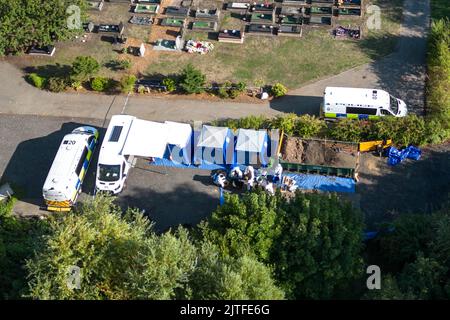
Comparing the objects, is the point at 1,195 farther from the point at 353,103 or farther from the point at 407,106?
the point at 407,106

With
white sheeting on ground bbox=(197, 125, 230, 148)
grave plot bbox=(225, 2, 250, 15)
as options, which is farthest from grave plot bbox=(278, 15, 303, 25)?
white sheeting on ground bbox=(197, 125, 230, 148)

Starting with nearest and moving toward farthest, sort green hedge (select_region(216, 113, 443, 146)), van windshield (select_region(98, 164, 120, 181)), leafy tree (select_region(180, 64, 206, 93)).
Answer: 1. van windshield (select_region(98, 164, 120, 181))
2. green hedge (select_region(216, 113, 443, 146))
3. leafy tree (select_region(180, 64, 206, 93))

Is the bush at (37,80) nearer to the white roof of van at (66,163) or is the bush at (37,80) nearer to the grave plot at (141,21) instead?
the white roof of van at (66,163)

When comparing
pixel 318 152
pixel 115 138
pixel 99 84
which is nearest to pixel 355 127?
pixel 318 152

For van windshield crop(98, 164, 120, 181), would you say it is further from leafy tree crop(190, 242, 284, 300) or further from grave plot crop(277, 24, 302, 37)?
grave plot crop(277, 24, 302, 37)

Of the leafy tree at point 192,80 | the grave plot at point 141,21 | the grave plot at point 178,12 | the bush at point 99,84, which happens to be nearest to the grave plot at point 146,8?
the grave plot at point 141,21

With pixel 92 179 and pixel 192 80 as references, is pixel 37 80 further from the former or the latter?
pixel 192 80
